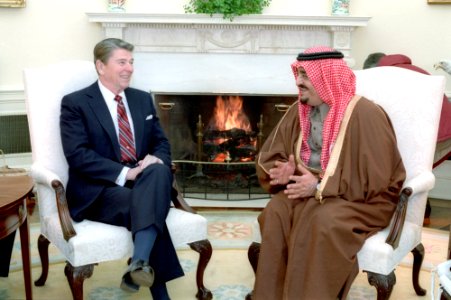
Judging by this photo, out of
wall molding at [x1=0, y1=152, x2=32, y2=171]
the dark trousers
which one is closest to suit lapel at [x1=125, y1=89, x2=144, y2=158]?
the dark trousers

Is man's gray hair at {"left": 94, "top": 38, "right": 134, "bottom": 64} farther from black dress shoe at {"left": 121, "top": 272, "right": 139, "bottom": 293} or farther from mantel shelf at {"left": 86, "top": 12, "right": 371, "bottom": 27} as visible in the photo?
mantel shelf at {"left": 86, "top": 12, "right": 371, "bottom": 27}

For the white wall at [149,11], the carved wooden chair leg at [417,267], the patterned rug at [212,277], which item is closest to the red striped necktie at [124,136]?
the patterned rug at [212,277]

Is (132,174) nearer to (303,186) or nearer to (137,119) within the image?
(137,119)

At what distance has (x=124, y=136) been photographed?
2967 millimetres

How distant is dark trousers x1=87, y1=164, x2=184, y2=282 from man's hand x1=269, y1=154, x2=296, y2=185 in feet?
1.70

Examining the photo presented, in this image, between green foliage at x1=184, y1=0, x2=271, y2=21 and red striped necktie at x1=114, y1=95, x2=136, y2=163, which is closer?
red striped necktie at x1=114, y1=95, x2=136, y2=163

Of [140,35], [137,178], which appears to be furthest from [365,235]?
[140,35]

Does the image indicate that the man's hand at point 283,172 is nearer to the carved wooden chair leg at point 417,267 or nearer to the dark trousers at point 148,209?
the dark trousers at point 148,209

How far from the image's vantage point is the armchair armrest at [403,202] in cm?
255

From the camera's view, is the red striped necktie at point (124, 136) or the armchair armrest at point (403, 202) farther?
the red striped necktie at point (124, 136)

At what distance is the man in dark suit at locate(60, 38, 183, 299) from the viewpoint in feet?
8.68

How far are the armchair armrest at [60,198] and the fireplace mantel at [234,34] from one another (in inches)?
86.6

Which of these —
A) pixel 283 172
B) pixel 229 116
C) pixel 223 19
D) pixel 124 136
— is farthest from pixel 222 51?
pixel 283 172

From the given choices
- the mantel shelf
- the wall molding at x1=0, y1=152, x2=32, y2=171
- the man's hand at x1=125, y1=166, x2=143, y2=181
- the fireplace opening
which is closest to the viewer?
the man's hand at x1=125, y1=166, x2=143, y2=181
